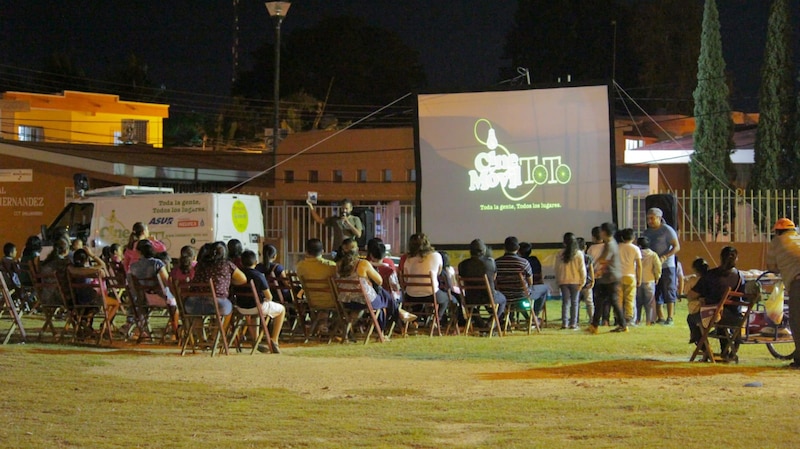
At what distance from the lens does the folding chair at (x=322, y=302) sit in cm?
1287

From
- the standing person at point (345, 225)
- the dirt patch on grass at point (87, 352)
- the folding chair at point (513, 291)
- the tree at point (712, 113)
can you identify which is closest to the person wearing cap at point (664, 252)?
the folding chair at point (513, 291)

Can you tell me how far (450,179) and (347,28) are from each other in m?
44.8

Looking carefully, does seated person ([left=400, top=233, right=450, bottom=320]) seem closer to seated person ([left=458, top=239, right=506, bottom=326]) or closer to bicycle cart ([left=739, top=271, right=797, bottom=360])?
seated person ([left=458, top=239, right=506, bottom=326])

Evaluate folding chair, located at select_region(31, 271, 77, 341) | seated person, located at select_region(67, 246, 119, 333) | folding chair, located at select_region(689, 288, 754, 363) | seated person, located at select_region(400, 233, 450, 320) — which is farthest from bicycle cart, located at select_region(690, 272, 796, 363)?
folding chair, located at select_region(31, 271, 77, 341)

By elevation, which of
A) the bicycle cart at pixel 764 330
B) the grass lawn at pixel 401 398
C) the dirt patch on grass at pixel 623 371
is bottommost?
the dirt patch on grass at pixel 623 371

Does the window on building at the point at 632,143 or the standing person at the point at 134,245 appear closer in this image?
the standing person at the point at 134,245

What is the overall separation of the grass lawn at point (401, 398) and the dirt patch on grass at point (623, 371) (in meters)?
0.02

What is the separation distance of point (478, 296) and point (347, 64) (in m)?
49.3

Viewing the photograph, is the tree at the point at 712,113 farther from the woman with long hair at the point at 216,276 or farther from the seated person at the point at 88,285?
the woman with long hair at the point at 216,276

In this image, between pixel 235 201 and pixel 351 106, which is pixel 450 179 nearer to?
pixel 235 201

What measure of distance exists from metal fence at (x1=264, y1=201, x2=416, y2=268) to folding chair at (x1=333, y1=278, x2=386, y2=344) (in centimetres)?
1247

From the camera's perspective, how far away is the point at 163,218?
2247cm

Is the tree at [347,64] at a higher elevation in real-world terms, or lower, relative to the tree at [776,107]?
higher

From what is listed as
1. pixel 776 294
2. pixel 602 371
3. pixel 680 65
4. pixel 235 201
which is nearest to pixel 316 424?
pixel 602 371
